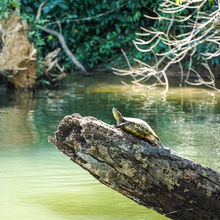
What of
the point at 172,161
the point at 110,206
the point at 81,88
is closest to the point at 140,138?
the point at 172,161

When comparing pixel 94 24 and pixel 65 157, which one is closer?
pixel 65 157

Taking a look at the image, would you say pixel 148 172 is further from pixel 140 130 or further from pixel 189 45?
pixel 189 45

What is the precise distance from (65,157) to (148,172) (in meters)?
2.67

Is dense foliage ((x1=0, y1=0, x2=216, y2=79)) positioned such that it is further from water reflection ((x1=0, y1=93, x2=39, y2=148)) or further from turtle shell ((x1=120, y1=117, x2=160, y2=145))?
turtle shell ((x1=120, y1=117, x2=160, y2=145))

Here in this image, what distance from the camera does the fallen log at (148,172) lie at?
3.80 m

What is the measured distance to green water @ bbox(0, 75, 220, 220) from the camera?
4.63 meters

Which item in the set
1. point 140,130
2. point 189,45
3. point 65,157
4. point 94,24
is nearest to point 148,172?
point 140,130

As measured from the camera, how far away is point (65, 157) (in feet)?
21.0

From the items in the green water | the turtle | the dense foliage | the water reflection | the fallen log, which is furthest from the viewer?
the dense foliage

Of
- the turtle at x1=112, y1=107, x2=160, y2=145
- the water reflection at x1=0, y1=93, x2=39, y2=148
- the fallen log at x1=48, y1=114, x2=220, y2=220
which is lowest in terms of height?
the water reflection at x1=0, y1=93, x2=39, y2=148

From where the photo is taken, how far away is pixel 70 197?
193 inches

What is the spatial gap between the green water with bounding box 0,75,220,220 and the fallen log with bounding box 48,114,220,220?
1.77 feet

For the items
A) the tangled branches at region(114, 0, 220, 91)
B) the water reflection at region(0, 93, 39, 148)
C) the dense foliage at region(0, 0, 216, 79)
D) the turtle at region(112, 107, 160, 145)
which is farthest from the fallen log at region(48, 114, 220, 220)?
the dense foliage at region(0, 0, 216, 79)

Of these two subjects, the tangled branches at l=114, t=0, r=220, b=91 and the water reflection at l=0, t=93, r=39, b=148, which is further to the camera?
the tangled branches at l=114, t=0, r=220, b=91
